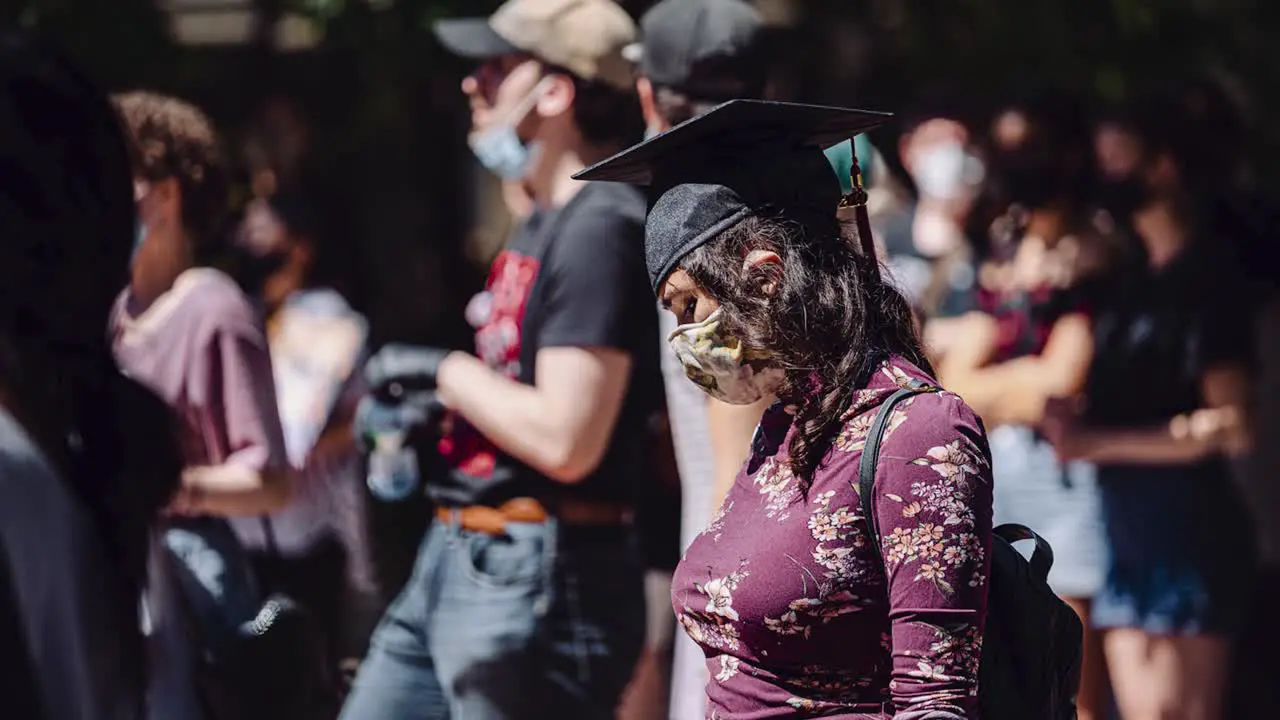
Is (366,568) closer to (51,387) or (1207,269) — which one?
(1207,269)

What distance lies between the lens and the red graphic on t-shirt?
3566 mm

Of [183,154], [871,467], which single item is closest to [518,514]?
[183,154]

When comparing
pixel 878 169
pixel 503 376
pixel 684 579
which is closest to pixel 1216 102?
pixel 878 169

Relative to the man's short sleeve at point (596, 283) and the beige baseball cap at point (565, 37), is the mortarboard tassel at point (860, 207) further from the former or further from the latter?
the beige baseball cap at point (565, 37)

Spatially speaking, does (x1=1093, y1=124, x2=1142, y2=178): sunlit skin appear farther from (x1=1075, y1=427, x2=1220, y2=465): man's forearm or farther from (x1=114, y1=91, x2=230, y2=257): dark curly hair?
(x1=114, y1=91, x2=230, y2=257): dark curly hair

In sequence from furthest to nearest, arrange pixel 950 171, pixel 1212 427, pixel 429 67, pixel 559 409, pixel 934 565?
pixel 429 67 → pixel 950 171 → pixel 1212 427 → pixel 559 409 → pixel 934 565

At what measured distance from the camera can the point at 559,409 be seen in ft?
11.1

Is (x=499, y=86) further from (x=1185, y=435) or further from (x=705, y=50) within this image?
(x=1185, y=435)

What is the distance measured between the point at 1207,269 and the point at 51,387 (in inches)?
142

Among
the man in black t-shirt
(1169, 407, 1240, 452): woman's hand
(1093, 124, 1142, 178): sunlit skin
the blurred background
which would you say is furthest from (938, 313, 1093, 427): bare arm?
the man in black t-shirt

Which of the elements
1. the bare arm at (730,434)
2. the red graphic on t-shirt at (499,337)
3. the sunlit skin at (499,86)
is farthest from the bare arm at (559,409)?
the sunlit skin at (499,86)

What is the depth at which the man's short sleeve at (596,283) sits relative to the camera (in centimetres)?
341

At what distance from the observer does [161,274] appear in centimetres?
397

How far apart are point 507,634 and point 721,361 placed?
1219 millimetres
